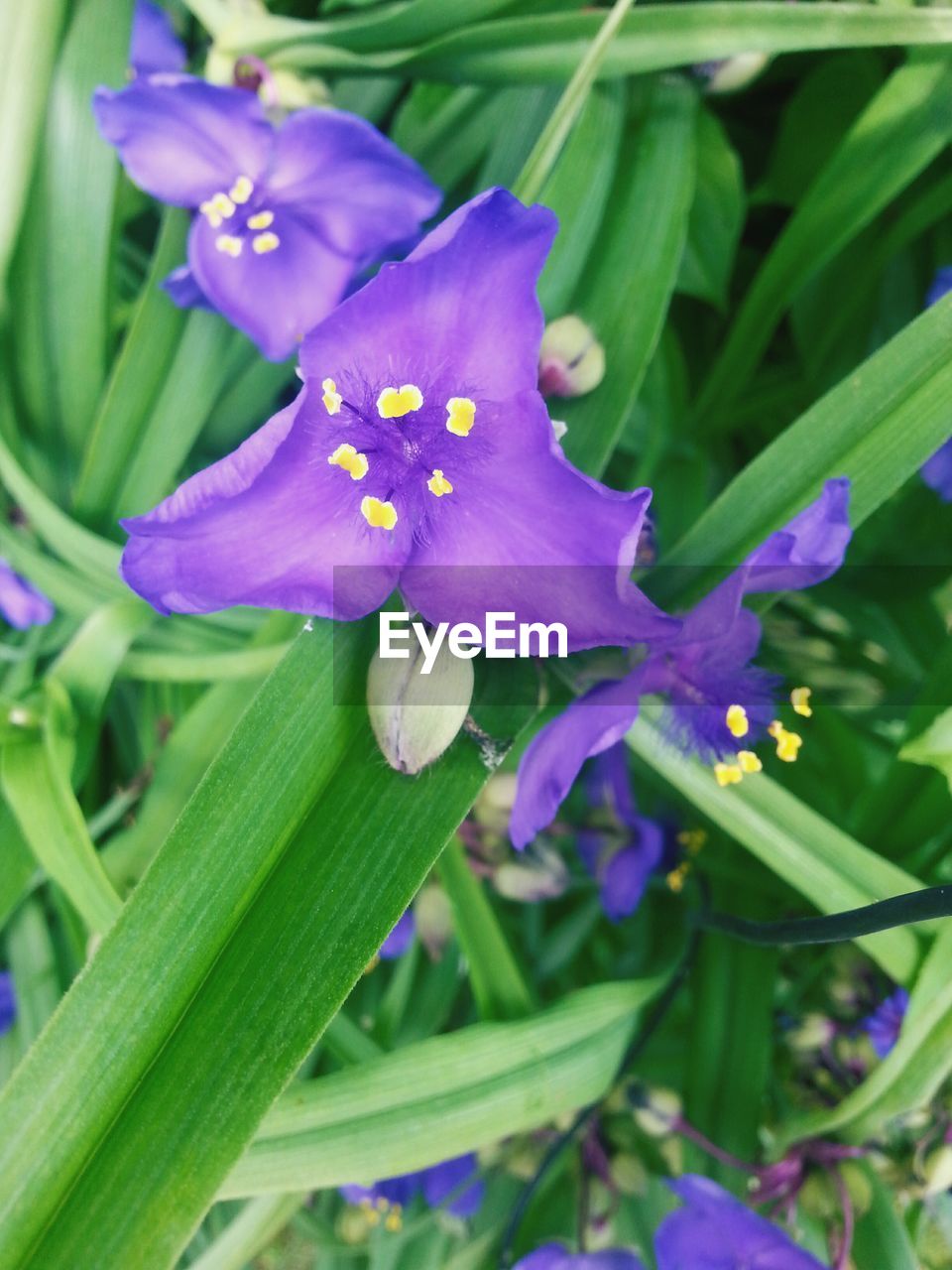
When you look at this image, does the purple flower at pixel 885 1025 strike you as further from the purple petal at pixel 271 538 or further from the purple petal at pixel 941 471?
the purple petal at pixel 271 538

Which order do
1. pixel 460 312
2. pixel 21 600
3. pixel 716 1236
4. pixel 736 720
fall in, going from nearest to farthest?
pixel 460 312 < pixel 736 720 < pixel 716 1236 < pixel 21 600

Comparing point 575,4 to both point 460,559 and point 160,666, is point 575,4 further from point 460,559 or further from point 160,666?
point 160,666

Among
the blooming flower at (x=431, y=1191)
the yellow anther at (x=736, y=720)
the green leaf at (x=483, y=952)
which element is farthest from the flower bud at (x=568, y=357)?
the blooming flower at (x=431, y=1191)

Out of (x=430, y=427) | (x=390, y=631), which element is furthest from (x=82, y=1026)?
(x=430, y=427)

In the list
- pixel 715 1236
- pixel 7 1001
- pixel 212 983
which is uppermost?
pixel 212 983

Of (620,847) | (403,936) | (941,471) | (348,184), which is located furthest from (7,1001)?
(941,471)

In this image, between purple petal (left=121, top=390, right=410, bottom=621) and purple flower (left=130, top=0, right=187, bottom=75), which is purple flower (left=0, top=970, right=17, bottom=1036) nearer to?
purple petal (left=121, top=390, right=410, bottom=621)

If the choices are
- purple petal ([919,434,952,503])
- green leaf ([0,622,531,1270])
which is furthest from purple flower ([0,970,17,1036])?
purple petal ([919,434,952,503])

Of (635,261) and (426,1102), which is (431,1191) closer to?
(426,1102)
